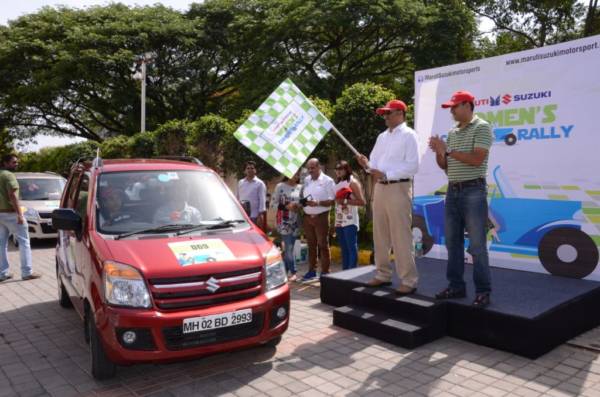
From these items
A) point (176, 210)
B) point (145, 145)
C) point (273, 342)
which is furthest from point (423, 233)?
point (145, 145)

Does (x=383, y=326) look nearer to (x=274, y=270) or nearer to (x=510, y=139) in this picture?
(x=274, y=270)

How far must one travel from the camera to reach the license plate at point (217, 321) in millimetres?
3752

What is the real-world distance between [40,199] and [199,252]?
1038 centimetres

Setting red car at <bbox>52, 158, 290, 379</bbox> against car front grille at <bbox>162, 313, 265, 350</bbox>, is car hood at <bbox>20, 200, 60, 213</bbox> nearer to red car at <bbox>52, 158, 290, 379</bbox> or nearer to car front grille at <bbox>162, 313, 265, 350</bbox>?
red car at <bbox>52, 158, 290, 379</bbox>

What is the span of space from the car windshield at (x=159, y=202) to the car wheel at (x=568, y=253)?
401cm

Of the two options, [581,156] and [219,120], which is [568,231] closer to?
[581,156]

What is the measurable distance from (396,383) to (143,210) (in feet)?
9.33

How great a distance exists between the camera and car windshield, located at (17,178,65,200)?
1256 centimetres

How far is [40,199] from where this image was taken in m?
12.5

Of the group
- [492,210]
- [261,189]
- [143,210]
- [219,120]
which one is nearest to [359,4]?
[219,120]

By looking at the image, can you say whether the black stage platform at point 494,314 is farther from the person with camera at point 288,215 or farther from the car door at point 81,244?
the car door at point 81,244

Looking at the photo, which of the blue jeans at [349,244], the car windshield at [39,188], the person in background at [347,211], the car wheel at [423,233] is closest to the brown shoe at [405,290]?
the person in background at [347,211]

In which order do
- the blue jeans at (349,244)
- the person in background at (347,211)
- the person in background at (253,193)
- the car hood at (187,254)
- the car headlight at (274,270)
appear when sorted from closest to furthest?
the car hood at (187,254), the car headlight at (274,270), the person in background at (347,211), the blue jeans at (349,244), the person in background at (253,193)

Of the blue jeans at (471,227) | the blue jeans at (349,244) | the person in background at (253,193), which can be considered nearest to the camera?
the blue jeans at (471,227)
